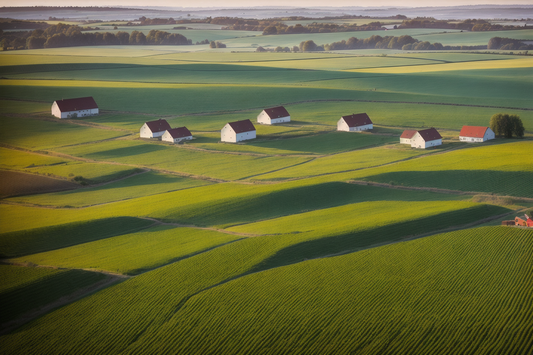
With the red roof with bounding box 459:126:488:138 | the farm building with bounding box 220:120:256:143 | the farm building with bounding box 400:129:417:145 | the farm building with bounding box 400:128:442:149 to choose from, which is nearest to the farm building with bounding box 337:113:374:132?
the farm building with bounding box 400:129:417:145

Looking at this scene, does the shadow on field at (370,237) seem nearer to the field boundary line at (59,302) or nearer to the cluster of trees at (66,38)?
the field boundary line at (59,302)

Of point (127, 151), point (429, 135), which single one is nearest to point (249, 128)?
→ point (127, 151)

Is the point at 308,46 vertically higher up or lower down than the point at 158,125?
higher up

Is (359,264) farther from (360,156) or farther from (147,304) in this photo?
(360,156)

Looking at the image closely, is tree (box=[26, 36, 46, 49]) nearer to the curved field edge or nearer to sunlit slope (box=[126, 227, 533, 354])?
the curved field edge

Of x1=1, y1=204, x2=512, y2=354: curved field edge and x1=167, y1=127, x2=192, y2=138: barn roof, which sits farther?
x1=167, y1=127, x2=192, y2=138: barn roof

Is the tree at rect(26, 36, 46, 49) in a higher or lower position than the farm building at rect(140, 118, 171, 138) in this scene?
higher

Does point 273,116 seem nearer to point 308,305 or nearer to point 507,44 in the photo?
point 308,305
